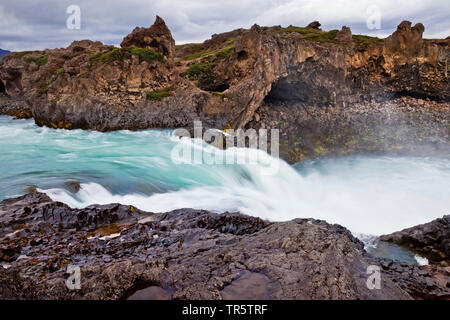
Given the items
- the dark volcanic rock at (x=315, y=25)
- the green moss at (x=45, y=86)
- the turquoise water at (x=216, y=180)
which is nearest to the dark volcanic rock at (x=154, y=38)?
the green moss at (x=45, y=86)

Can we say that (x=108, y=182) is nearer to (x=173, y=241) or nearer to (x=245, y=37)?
(x=173, y=241)

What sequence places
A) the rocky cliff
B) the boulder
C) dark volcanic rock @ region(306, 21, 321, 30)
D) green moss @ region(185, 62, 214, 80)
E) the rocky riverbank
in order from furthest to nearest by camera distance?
1. dark volcanic rock @ region(306, 21, 321, 30)
2. green moss @ region(185, 62, 214, 80)
3. the boulder
4. the rocky cliff
5. the rocky riverbank

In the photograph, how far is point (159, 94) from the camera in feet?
74.6

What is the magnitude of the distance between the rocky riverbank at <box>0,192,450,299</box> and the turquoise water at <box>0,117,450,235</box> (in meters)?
3.43

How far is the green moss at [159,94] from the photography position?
890 inches

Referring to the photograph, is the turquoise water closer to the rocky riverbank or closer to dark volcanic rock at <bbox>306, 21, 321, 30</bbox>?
the rocky riverbank

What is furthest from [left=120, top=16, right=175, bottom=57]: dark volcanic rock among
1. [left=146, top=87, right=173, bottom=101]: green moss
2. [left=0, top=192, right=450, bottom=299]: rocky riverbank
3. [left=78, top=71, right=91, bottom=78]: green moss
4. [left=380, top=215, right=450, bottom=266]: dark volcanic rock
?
[left=380, top=215, right=450, bottom=266]: dark volcanic rock

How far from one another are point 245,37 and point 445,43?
18.6m

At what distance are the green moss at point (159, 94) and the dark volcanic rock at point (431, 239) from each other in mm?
18087

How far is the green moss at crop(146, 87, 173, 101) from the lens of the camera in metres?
22.6

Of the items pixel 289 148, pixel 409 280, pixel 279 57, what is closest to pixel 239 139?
pixel 289 148

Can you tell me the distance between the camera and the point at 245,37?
23031 mm

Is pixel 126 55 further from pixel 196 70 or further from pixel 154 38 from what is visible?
pixel 196 70

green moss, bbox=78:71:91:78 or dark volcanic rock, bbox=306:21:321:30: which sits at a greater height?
dark volcanic rock, bbox=306:21:321:30
